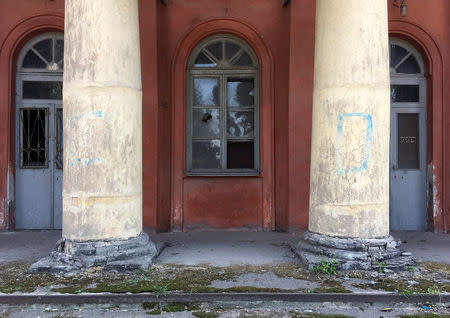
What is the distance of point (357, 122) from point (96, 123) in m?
3.16

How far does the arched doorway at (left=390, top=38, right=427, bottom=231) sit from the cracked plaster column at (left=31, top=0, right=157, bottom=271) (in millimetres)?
4988

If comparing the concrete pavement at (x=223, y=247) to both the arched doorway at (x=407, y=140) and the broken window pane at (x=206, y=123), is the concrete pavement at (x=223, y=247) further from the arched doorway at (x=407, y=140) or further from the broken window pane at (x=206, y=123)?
the broken window pane at (x=206, y=123)

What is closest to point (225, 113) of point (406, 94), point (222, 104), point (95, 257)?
point (222, 104)

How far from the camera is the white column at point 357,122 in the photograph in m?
4.87

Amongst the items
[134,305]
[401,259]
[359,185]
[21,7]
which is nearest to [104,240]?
[134,305]

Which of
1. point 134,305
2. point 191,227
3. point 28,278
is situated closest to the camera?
point 134,305

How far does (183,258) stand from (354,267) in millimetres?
2170

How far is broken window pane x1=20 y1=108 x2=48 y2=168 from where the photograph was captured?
7.39m

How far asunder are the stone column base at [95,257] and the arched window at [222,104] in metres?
2.84

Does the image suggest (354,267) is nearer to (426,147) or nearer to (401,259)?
(401,259)

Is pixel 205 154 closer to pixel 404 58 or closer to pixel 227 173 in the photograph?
pixel 227 173

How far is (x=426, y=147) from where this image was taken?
7.41 m

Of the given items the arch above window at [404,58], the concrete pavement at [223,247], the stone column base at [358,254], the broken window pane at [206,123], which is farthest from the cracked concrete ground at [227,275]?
the arch above window at [404,58]

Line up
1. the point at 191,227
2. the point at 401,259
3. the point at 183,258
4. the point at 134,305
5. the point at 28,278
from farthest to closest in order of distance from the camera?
1. the point at 191,227
2. the point at 183,258
3. the point at 401,259
4. the point at 28,278
5. the point at 134,305
